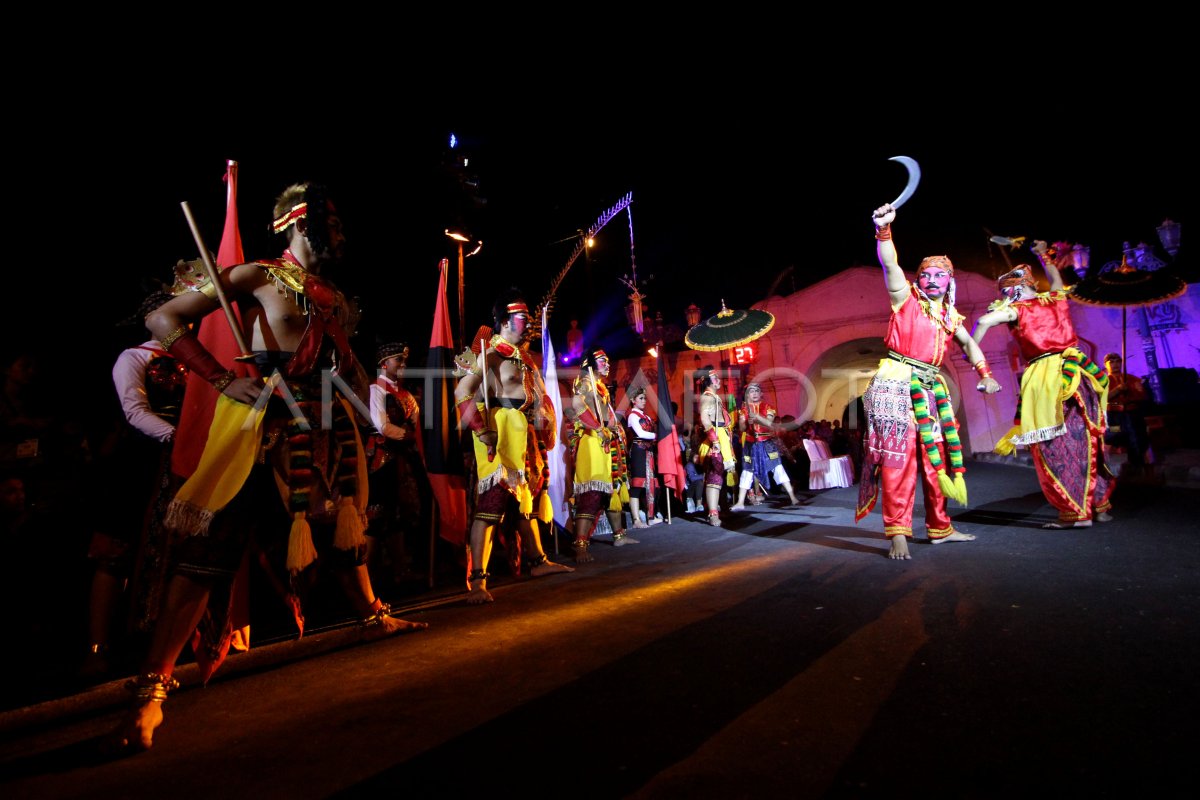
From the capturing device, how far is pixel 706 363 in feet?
71.2

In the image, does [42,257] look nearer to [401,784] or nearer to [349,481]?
[349,481]

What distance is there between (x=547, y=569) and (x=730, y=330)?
7676mm

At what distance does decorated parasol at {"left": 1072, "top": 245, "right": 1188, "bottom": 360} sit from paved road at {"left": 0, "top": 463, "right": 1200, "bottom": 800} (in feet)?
20.1

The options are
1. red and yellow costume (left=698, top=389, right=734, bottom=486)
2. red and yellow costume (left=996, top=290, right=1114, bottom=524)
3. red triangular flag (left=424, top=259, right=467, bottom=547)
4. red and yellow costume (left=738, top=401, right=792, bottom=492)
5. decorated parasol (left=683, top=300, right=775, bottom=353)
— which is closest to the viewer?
red triangular flag (left=424, top=259, right=467, bottom=547)

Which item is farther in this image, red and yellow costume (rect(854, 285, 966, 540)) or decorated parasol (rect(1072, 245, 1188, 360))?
decorated parasol (rect(1072, 245, 1188, 360))

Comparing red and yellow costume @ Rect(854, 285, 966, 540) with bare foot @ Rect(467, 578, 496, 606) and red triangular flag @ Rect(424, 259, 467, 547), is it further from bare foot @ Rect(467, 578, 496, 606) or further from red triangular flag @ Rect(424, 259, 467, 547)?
red triangular flag @ Rect(424, 259, 467, 547)

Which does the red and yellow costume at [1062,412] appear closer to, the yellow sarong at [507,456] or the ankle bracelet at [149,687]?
the yellow sarong at [507,456]

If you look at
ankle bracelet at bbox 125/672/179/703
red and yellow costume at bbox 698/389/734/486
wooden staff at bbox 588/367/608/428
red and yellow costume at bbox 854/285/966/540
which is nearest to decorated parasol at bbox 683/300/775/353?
red and yellow costume at bbox 698/389/734/486

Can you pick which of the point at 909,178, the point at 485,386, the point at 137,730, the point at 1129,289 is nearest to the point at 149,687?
the point at 137,730

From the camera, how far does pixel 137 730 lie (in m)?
1.74

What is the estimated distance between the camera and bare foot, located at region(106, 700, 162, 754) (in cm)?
170

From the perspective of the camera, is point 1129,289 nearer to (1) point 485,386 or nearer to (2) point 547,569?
(2) point 547,569

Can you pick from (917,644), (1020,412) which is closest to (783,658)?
(917,644)

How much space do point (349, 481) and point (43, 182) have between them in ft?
9.26
